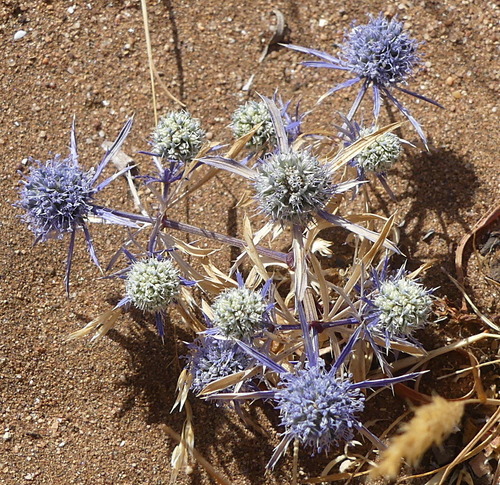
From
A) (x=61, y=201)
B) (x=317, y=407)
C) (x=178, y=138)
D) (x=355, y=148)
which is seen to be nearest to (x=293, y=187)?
(x=355, y=148)

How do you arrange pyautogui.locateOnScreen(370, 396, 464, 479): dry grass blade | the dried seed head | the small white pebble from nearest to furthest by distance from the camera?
pyautogui.locateOnScreen(370, 396, 464, 479): dry grass blade, the dried seed head, the small white pebble

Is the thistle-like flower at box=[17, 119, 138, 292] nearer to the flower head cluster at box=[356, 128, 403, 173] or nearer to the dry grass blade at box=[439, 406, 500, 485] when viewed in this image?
the flower head cluster at box=[356, 128, 403, 173]

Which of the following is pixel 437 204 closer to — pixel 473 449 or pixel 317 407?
pixel 473 449

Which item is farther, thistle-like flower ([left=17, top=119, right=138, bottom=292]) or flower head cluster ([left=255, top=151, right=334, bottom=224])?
thistle-like flower ([left=17, top=119, right=138, bottom=292])

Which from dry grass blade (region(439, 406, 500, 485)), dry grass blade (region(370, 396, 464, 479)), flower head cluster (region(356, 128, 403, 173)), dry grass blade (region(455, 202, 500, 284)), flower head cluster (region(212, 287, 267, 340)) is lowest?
dry grass blade (region(439, 406, 500, 485))

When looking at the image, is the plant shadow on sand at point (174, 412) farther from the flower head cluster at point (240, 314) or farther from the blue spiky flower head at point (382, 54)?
the blue spiky flower head at point (382, 54)

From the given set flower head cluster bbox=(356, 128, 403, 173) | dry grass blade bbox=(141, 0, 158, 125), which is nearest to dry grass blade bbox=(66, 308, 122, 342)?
dry grass blade bbox=(141, 0, 158, 125)
